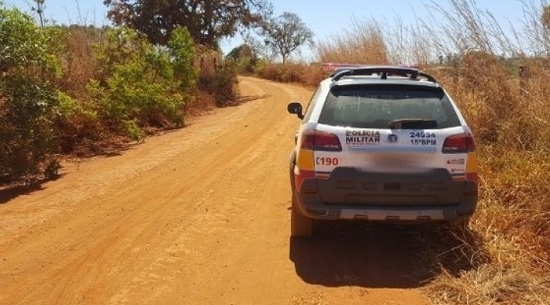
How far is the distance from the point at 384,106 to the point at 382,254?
4.58 feet

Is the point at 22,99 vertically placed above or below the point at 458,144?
above

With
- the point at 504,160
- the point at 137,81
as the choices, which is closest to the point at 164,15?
the point at 137,81

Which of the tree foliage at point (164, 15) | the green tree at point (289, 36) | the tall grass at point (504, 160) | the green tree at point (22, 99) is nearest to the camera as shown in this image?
the tall grass at point (504, 160)

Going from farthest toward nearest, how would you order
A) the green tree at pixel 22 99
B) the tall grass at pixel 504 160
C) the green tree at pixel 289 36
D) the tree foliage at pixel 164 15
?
the green tree at pixel 289 36
the tree foliage at pixel 164 15
the green tree at pixel 22 99
the tall grass at pixel 504 160

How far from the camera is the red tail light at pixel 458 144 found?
4.60 m

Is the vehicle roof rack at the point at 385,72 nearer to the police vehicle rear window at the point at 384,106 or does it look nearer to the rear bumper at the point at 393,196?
the police vehicle rear window at the point at 384,106

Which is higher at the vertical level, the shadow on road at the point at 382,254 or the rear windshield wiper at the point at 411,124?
the rear windshield wiper at the point at 411,124

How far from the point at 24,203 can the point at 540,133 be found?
6585mm

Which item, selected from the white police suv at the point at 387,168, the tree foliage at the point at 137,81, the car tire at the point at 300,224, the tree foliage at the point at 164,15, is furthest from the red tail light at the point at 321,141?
the tree foliage at the point at 164,15

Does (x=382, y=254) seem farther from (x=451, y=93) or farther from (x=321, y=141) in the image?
(x=451, y=93)

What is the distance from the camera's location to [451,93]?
30.0 ft

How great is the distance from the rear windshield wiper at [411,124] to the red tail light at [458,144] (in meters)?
0.19

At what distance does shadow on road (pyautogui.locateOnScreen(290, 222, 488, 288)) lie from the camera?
4605 mm

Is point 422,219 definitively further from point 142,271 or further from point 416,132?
point 142,271
